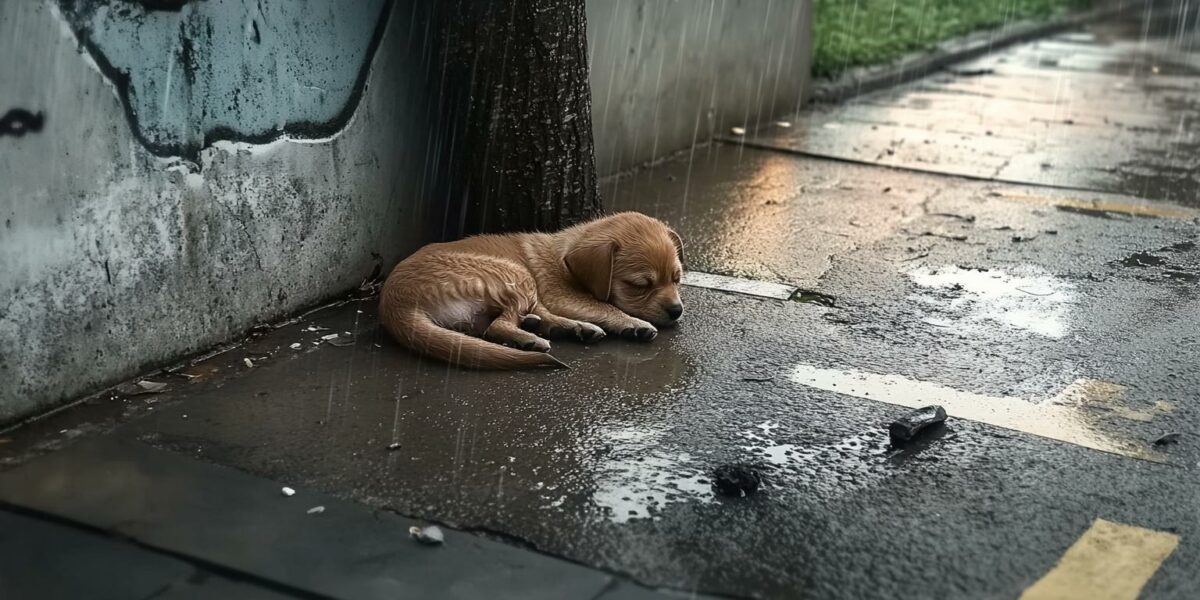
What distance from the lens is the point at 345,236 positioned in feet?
17.9

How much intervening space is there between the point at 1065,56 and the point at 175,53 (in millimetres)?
11835

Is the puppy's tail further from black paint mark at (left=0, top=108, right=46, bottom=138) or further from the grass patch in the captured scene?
the grass patch

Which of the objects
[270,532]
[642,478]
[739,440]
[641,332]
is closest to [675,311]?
[641,332]

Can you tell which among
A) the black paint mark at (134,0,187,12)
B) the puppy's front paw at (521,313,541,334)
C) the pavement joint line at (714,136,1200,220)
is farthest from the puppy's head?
the pavement joint line at (714,136,1200,220)

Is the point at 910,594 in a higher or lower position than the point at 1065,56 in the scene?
lower

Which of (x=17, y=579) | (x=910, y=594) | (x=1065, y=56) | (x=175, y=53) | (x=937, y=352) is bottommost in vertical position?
(x=17, y=579)

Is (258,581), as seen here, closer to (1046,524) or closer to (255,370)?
(255,370)

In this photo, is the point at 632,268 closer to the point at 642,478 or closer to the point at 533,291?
the point at 533,291

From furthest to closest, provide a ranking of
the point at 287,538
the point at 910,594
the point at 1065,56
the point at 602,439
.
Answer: the point at 1065,56 → the point at 602,439 → the point at 287,538 → the point at 910,594

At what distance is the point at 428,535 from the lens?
3.39 metres

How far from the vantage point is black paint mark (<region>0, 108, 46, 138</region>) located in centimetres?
388

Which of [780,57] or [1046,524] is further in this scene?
[780,57]

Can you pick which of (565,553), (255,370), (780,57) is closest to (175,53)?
(255,370)

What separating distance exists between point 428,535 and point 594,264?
6.42 feet
